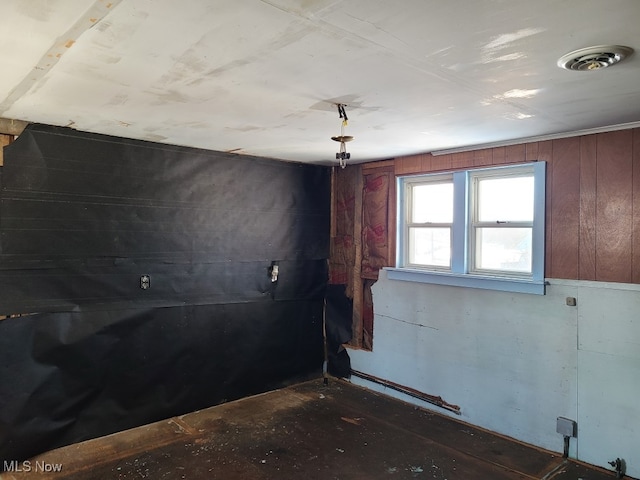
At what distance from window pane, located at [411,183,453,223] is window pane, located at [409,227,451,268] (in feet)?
0.35

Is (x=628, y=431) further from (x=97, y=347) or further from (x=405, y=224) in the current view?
(x=97, y=347)

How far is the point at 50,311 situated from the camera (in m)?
3.04

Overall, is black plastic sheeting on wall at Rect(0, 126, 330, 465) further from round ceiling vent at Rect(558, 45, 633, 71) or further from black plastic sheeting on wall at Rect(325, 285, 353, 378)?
round ceiling vent at Rect(558, 45, 633, 71)

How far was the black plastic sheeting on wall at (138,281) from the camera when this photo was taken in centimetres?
294

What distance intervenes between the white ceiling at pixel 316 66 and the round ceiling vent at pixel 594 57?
5 centimetres

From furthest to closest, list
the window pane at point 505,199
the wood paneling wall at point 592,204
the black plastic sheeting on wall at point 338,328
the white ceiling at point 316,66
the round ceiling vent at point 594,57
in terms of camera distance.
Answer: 1. the black plastic sheeting on wall at point 338,328
2. the window pane at point 505,199
3. the wood paneling wall at point 592,204
4. the round ceiling vent at point 594,57
5. the white ceiling at point 316,66

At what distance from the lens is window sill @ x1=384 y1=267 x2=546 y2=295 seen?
3.24 meters

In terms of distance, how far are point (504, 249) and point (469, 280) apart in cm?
38

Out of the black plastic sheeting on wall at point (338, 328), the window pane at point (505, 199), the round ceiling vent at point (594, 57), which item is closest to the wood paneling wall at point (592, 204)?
the window pane at point (505, 199)

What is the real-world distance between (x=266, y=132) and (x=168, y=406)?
245 cm

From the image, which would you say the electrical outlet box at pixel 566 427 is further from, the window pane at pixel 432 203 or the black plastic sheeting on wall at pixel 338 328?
the black plastic sheeting on wall at pixel 338 328

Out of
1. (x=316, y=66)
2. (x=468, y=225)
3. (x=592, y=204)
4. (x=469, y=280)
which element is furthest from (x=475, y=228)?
(x=316, y=66)

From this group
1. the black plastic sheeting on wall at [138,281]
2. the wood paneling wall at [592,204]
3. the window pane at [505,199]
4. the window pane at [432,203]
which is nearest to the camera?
the wood paneling wall at [592,204]

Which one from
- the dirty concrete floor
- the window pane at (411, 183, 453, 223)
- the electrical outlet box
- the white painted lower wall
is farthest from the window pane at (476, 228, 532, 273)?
the dirty concrete floor
